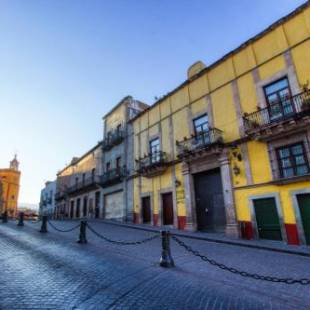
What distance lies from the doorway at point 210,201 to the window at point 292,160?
12.0ft

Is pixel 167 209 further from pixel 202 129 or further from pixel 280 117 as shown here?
pixel 280 117

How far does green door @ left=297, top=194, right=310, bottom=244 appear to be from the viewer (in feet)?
31.6

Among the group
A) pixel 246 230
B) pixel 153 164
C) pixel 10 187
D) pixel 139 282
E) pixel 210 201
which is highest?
pixel 10 187

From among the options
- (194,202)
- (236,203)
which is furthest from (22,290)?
(194,202)

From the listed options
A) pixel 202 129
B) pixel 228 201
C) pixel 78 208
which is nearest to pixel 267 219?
pixel 228 201

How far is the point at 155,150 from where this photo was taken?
18.1 meters

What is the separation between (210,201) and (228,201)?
1.73m

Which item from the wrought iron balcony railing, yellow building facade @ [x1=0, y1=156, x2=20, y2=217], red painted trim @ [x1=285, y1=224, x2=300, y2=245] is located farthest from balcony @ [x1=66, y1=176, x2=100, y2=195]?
yellow building facade @ [x1=0, y1=156, x2=20, y2=217]

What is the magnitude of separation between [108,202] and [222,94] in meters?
15.1

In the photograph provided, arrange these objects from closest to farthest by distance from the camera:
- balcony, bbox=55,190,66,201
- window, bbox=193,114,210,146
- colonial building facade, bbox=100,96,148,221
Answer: window, bbox=193,114,210,146
colonial building facade, bbox=100,96,148,221
balcony, bbox=55,190,66,201

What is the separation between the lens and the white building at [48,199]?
3914 centimetres

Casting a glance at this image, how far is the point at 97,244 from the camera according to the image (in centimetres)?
918

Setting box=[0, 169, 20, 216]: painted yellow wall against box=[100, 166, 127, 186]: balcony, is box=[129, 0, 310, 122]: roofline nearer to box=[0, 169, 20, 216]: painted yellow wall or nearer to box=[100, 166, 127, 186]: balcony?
box=[100, 166, 127, 186]: balcony

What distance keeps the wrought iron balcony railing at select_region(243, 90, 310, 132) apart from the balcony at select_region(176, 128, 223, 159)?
1.81 metres
